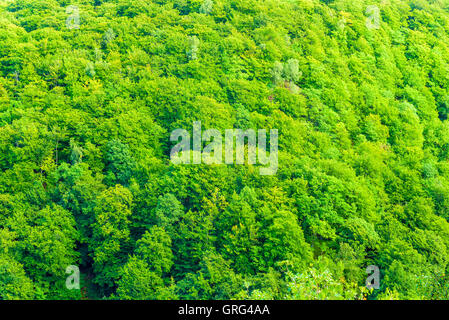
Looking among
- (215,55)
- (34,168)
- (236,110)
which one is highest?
(215,55)

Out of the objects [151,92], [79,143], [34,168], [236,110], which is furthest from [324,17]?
[34,168]

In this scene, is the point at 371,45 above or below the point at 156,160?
above
